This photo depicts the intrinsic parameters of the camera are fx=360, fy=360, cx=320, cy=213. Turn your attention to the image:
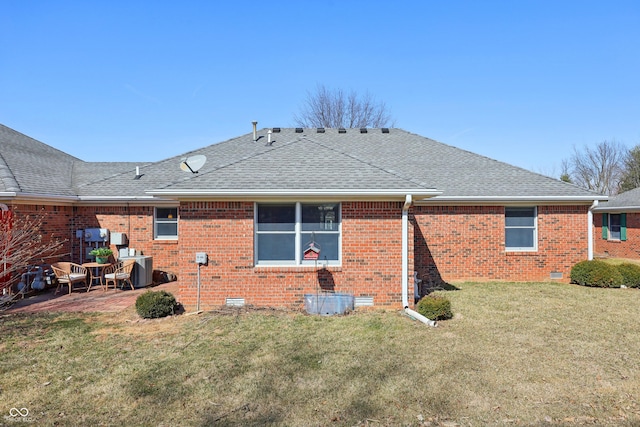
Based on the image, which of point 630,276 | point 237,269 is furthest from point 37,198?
point 630,276

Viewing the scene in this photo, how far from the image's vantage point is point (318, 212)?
27.6 ft

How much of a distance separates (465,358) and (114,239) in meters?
11.1

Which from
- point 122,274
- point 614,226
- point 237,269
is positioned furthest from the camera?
point 614,226

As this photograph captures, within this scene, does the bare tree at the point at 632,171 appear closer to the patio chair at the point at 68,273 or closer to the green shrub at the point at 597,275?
the green shrub at the point at 597,275

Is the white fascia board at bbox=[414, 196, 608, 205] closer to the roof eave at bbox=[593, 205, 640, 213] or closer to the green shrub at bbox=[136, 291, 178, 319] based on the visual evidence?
the green shrub at bbox=[136, 291, 178, 319]

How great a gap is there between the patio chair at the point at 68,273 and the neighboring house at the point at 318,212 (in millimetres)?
1285

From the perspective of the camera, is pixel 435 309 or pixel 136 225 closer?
pixel 435 309

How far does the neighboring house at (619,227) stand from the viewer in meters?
17.5

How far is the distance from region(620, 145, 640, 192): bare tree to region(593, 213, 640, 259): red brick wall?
77.0ft

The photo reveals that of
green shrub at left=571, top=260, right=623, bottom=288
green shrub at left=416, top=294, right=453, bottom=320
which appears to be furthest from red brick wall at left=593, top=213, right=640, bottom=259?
green shrub at left=416, top=294, right=453, bottom=320

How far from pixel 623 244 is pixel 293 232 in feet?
61.6

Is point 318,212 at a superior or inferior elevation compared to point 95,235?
superior

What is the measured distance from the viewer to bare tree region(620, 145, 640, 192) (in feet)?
121

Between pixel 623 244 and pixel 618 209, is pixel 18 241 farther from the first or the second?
pixel 623 244
